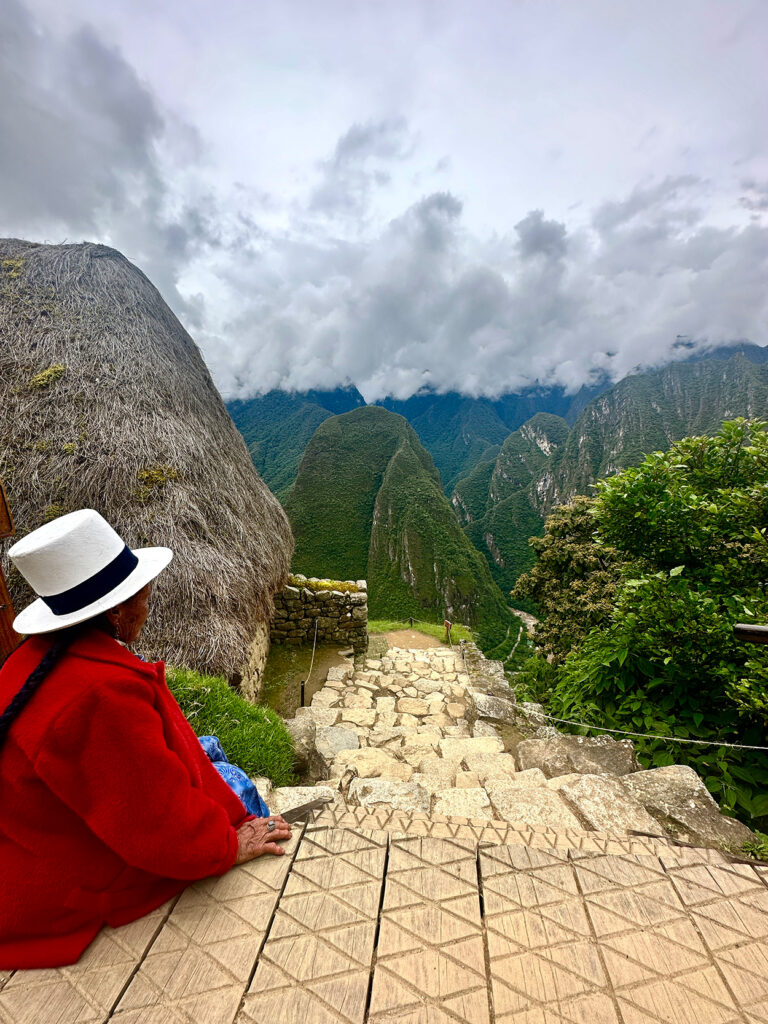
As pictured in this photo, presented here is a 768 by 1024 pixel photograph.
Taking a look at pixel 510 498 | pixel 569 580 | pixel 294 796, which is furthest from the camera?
pixel 510 498

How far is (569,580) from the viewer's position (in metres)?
12.0

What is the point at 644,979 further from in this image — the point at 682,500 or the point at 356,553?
the point at 356,553

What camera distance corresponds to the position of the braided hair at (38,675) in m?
1.11

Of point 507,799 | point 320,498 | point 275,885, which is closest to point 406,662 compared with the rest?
point 507,799

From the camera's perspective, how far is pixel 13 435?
529 centimetres

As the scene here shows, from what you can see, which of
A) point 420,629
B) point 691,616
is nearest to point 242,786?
point 691,616

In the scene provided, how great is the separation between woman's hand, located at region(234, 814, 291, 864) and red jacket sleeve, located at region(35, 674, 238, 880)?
0.30 meters

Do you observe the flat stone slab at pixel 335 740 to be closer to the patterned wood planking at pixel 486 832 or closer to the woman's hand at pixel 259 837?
the patterned wood planking at pixel 486 832

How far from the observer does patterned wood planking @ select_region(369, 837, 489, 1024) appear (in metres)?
1.14

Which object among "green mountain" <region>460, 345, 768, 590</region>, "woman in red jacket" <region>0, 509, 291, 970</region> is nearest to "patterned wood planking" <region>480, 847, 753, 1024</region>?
"woman in red jacket" <region>0, 509, 291, 970</region>

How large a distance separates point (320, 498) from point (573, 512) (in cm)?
5331

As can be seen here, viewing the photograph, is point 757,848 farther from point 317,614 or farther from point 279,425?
point 279,425

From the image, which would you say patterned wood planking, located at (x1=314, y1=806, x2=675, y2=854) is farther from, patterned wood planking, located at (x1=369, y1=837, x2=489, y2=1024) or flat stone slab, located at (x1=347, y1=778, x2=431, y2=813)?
flat stone slab, located at (x1=347, y1=778, x2=431, y2=813)

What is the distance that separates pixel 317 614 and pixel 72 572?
7065mm
